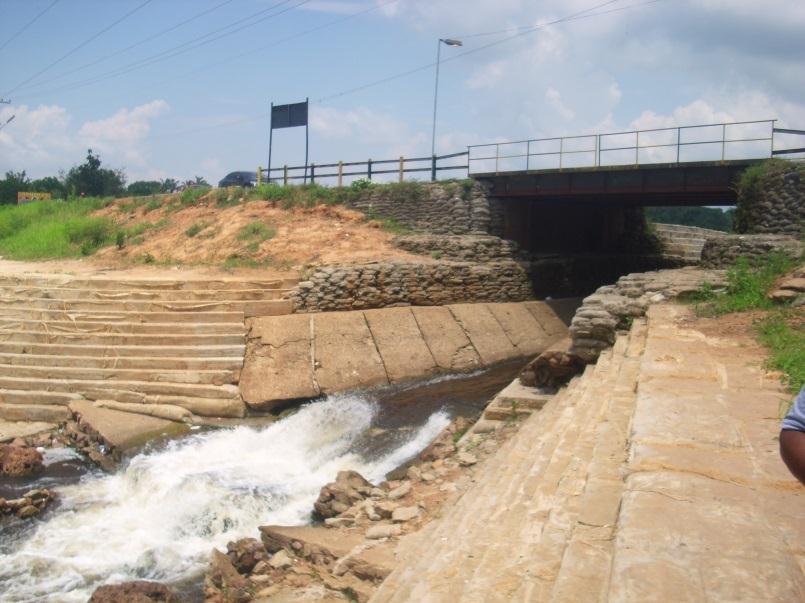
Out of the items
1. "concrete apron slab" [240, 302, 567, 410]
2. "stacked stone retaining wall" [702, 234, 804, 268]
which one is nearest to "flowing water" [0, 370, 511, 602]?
"concrete apron slab" [240, 302, 567, 410]

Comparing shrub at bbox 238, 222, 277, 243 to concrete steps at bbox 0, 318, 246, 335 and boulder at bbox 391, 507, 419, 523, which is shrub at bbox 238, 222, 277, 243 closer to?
concrete steps at bbox 0, 318, 246, 335

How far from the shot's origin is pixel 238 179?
33500 millimetres

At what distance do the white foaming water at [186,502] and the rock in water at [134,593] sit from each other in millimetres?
735

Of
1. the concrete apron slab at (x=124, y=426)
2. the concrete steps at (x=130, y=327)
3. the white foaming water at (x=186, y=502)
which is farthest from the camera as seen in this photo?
the concrete steps at (x=130, y=327)

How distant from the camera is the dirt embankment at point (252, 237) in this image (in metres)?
20.4

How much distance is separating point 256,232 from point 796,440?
68.8ft

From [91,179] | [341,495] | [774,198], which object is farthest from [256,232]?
[91,179]

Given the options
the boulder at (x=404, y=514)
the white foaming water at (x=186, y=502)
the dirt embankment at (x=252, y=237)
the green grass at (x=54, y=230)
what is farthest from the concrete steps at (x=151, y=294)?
the boulder at (x=404, y=514)

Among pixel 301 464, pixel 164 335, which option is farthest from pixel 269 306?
pixel 301 464

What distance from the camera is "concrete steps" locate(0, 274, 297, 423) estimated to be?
42.6ft

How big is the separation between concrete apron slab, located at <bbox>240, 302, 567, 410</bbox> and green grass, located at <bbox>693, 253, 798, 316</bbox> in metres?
6.01

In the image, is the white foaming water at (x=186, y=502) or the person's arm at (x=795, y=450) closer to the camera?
the person's arm at (x=795, y=450)

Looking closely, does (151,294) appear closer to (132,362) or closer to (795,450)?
(132,362)

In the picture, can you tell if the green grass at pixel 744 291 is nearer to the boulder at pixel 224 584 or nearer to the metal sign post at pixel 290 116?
the boulder at pixel 224 584
